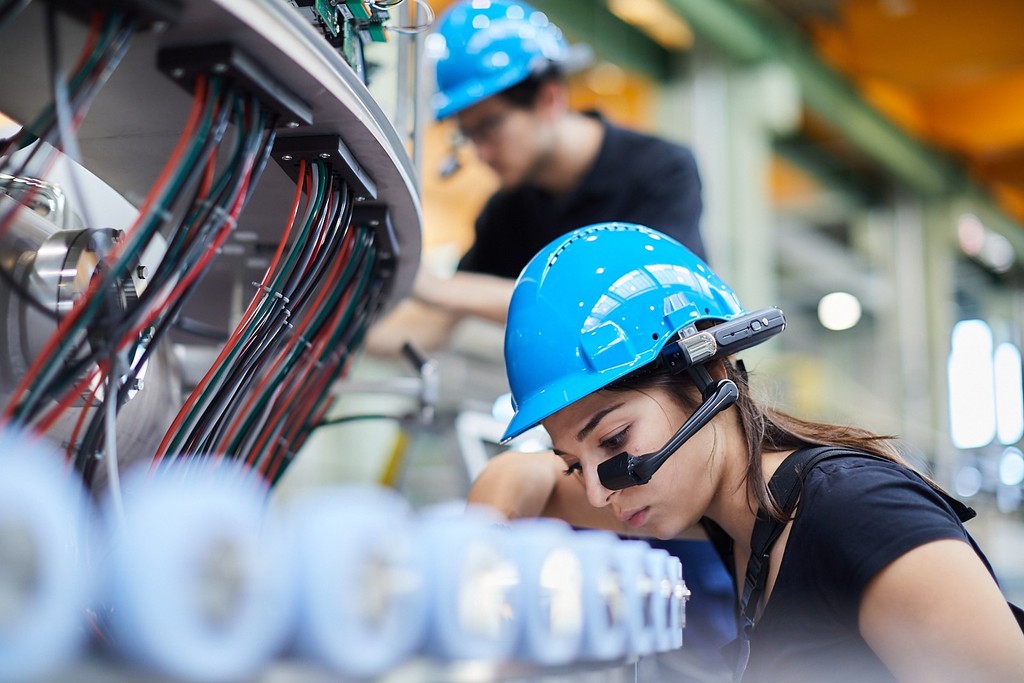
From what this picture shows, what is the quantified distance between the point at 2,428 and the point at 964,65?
5793mm

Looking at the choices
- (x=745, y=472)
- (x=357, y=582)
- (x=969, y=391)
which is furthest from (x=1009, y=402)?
(x=357, y=582)

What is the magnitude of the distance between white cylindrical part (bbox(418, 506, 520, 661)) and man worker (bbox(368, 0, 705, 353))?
134cm

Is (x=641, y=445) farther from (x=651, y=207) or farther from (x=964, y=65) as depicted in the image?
(x=964, y=65)

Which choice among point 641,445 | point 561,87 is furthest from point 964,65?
point 641,445

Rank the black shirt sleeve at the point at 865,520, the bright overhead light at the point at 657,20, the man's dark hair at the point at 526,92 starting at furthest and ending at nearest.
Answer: the bright overhead light at the point at 657,20 < the man's dark hair at the point at 526,92 < the black shirt sleeve at the point at 865,520

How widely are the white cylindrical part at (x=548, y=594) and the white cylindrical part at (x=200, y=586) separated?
0.52 feet

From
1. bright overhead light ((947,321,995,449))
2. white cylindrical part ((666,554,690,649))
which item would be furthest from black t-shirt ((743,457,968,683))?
bright overhead light ((947,321,995,449))

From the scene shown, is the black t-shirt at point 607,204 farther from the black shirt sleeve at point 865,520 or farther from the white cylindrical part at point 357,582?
the white cylindrical part at point 357,582

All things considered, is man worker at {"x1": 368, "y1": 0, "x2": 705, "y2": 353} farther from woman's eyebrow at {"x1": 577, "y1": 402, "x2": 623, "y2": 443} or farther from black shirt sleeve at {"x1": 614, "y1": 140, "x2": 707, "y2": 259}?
woman's eyebrow at {"x1": 577, "y1": 402, "x2": 623, "y2": 443}

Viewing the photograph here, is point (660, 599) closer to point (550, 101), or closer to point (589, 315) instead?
point (589, 315)

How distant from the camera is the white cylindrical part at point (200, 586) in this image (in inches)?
17.4

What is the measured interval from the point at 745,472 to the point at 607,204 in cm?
97

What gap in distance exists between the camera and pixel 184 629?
0.45 metres

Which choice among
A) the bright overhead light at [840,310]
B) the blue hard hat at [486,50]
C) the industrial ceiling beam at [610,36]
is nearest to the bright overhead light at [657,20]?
the industrial ceiling beam at [610,36]
